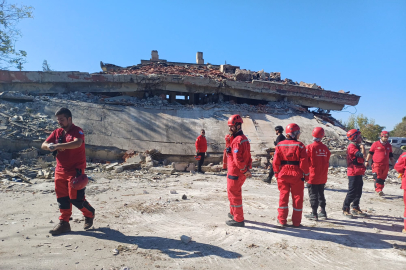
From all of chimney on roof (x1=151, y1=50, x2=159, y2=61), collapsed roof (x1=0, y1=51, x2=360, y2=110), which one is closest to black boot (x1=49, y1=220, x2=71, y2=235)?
collapsed roof (x1=0, y1=51, x2=360, y2=110)

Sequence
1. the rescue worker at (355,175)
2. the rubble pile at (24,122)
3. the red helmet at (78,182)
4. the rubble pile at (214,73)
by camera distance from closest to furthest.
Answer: the red helmet at (78,182), the rescue worker at (355,175), the rubble pile at (24,122), the rubble pile at (214,73)

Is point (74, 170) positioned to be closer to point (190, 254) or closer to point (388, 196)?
point (190, 254)

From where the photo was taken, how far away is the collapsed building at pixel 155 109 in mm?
9672

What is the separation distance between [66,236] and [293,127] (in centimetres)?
362

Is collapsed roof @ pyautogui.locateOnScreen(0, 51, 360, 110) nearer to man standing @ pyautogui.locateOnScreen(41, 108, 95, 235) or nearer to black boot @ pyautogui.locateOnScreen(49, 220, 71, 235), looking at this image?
man standing @ pyautogui.locateOnScreen(41, 108, 95, 235)

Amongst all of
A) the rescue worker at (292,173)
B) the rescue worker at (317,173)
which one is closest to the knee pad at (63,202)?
the rescue worker at (292,173)

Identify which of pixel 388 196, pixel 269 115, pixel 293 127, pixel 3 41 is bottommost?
pixel 388 196

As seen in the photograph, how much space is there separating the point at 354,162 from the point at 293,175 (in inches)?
66.6

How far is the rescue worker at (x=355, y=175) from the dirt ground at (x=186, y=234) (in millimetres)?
212

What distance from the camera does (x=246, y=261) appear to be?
2.89 m

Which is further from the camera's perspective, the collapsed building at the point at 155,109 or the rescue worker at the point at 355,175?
the collapsed building at the point at 155,109

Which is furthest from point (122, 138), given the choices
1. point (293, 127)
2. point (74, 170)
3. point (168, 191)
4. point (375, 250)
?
point (375, 250)

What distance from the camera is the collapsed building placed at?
9.67 m

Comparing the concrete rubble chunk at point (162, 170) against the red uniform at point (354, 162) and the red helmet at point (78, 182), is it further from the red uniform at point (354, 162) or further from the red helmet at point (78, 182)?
the red uniform at point (354, 162)
